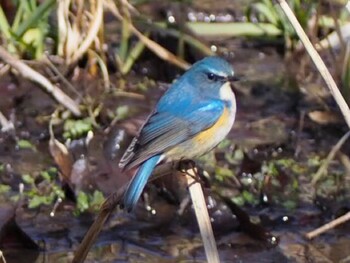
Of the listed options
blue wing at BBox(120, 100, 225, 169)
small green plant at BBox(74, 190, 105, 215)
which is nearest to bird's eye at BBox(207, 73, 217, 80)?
blue wing at BBox(120, 100, 225, 169)

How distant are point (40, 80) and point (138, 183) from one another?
2.08m

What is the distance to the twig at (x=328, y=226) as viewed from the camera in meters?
5.44

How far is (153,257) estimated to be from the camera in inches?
219

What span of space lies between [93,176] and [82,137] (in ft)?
1.70

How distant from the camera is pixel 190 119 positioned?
510 cm

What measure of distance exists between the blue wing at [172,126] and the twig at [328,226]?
0.81m

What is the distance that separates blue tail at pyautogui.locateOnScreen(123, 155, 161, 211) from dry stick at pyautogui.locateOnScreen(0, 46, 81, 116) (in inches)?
69.7

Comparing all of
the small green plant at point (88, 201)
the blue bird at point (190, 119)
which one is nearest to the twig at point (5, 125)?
the small green plant at point (88, 201)

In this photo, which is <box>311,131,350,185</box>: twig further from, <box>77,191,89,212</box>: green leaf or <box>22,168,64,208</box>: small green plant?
<box>22,168,64,208</box>: small green plant

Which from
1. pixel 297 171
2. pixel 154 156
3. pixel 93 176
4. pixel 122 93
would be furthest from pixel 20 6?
pixel 154 156

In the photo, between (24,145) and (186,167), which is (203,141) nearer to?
(186,167)

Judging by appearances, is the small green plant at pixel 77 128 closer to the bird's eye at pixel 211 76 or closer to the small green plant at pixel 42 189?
the small green plant at pixel 42 189

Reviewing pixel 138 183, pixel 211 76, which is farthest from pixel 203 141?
pixel 138 183

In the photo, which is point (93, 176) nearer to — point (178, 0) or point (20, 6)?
point (20, 6)
